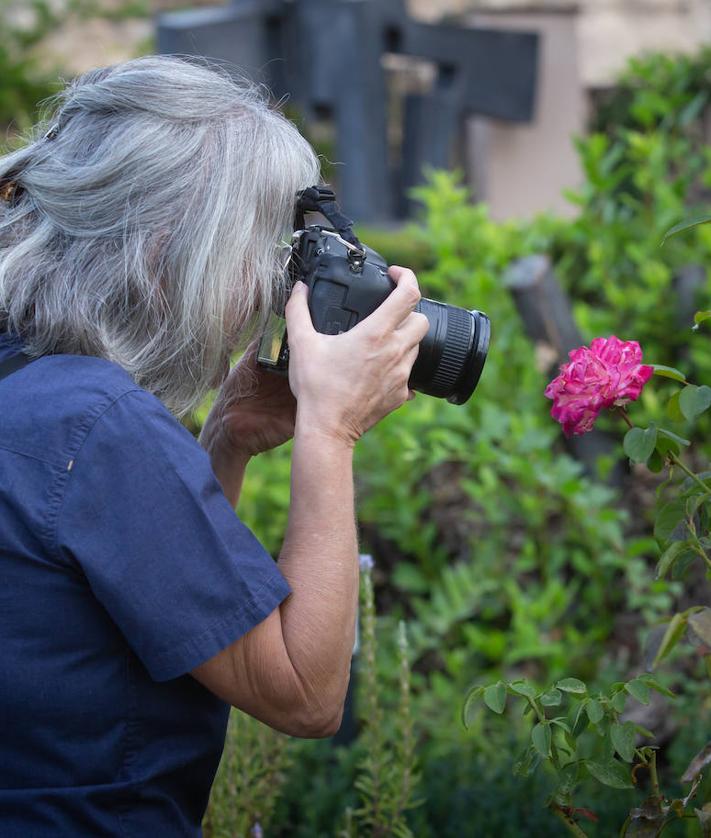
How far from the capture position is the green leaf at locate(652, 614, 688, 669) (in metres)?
1.11

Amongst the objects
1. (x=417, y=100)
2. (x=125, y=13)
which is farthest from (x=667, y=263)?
(x=125, y=13)

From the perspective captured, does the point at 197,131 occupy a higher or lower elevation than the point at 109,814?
higher

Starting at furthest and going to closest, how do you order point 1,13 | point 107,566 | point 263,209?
point 1,13, point 263,209, point 107,566

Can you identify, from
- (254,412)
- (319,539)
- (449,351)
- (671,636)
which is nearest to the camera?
(671,636)

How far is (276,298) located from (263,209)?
0.13 m

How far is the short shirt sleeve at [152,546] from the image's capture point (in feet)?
3.92

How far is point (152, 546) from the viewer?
120 cm

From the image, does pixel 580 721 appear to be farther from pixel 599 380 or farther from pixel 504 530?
pixel 504 530

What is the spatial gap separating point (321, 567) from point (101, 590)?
0.26 metres

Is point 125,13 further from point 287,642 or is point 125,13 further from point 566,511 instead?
point 287,642

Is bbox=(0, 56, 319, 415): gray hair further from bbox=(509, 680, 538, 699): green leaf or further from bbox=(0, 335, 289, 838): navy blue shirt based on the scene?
bbox=(509, 680, 538, 699): green leaf

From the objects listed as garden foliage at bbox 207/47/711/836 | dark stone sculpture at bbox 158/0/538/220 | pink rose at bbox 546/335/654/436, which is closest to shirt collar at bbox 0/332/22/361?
pink rose at bbox 546/335/654/436

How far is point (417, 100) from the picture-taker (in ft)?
17.8

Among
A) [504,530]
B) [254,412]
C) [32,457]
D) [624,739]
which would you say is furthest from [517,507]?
[32,457]
